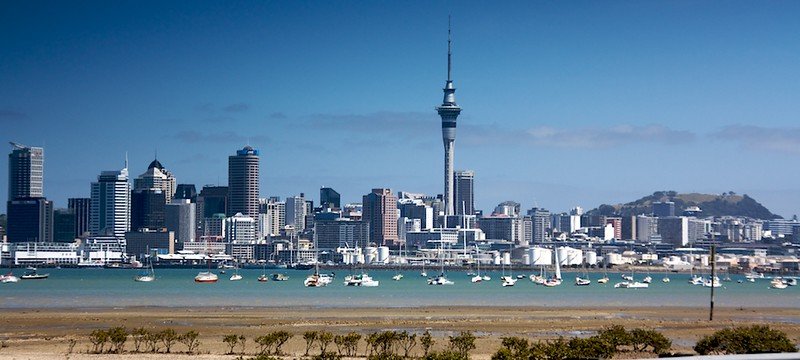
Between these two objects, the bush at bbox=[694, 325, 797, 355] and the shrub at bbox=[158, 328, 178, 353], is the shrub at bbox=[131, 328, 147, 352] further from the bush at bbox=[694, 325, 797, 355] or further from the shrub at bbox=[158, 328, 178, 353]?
the bush at bbox=[694, 325, 797, 355]

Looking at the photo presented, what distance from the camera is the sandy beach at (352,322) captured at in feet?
163

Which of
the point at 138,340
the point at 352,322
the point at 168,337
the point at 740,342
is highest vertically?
the point at 740,342

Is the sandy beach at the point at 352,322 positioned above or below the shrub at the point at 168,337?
below

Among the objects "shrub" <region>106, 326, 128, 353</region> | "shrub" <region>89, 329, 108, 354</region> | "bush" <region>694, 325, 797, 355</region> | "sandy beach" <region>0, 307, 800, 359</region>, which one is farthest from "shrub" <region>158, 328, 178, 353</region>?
"bush" <region>694, 325, 797, 355</region>

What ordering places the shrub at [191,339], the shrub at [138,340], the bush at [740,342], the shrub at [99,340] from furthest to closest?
1. the shrub at [138,340]
2. the shrub at [99,340]
3. the shrub at [191,339]
4. the bush at [740,342]

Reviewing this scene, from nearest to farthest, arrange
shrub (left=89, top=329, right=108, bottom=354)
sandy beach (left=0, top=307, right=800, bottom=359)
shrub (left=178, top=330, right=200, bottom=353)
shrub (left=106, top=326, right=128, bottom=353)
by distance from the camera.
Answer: shrub (left=106, top=326, right=128, bottom=353) < shrub (left=178, top=330, right=200, bottom=353) < shrub (left=89, top=329, right=108, bottom=354) < sandy beach (left=0, top=307, right=800, bottom=359)

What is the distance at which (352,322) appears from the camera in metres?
65.9

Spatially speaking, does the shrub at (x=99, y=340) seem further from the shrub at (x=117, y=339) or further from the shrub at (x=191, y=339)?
the shrub at (x=191, y=339)

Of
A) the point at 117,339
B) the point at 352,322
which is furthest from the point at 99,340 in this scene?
the point at 352,322

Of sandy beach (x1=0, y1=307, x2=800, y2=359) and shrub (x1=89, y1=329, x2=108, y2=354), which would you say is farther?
sandy beach (x1=0, y1=307, x2=800, y2=359)

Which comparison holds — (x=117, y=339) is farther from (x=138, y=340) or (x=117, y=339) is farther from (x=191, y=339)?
(x=138, y=340)

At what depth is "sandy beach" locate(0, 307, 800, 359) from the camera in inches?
1956

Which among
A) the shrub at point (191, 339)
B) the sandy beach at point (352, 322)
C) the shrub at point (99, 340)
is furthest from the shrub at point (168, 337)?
the shrub at point (99, 340)

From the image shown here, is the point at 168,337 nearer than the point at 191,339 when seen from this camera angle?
Yes
